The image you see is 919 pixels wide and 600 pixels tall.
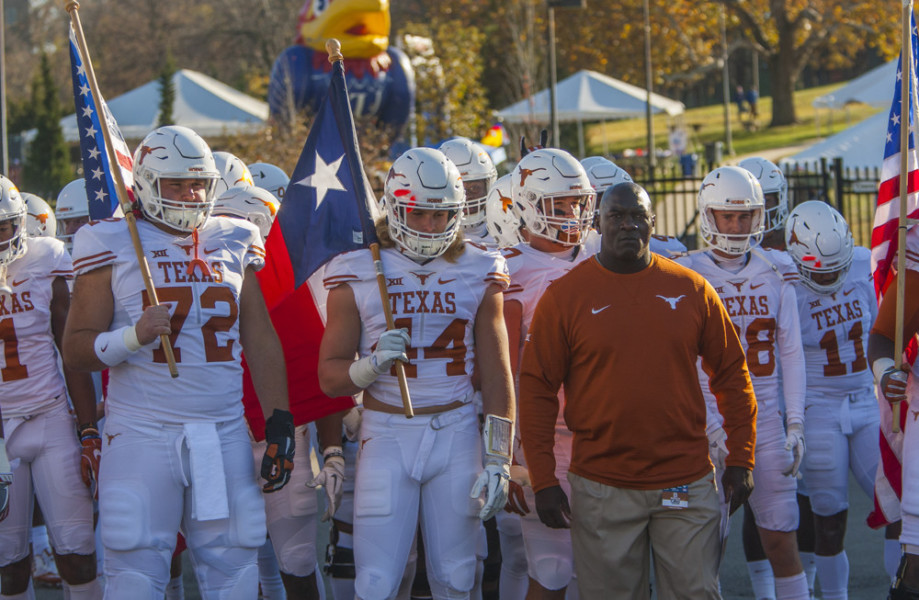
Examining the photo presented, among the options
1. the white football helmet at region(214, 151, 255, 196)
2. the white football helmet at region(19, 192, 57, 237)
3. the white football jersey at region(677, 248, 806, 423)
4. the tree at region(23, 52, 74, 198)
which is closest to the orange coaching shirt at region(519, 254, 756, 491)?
the white football jersey at region(677, 248, 806, 423)

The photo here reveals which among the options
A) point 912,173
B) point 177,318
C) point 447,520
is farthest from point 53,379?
point 912,173

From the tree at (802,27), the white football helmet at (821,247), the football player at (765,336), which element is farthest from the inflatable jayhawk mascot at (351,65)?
the tree at (802,27)

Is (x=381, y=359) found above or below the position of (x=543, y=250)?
below

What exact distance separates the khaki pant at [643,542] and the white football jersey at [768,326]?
1.39 m

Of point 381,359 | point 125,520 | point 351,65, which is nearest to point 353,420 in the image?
point 381,359

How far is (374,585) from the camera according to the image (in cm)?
443

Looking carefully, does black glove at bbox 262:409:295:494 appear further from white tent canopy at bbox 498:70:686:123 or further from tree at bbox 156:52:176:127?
white tent canopy at bbox 498:70:686:123

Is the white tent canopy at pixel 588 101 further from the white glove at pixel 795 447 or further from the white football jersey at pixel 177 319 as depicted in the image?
the white football jersey at pixel 177 319

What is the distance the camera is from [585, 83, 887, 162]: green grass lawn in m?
36.1

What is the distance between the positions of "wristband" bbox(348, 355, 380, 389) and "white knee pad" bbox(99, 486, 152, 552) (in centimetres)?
87

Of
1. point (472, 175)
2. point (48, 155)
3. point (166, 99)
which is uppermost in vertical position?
point (166, 99)

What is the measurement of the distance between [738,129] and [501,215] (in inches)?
1432

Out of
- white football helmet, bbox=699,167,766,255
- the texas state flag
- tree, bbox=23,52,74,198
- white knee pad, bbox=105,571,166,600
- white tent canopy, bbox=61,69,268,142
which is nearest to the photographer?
white knee pad, bbox=105,571,166,600

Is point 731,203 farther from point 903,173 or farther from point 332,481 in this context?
point 332,481
